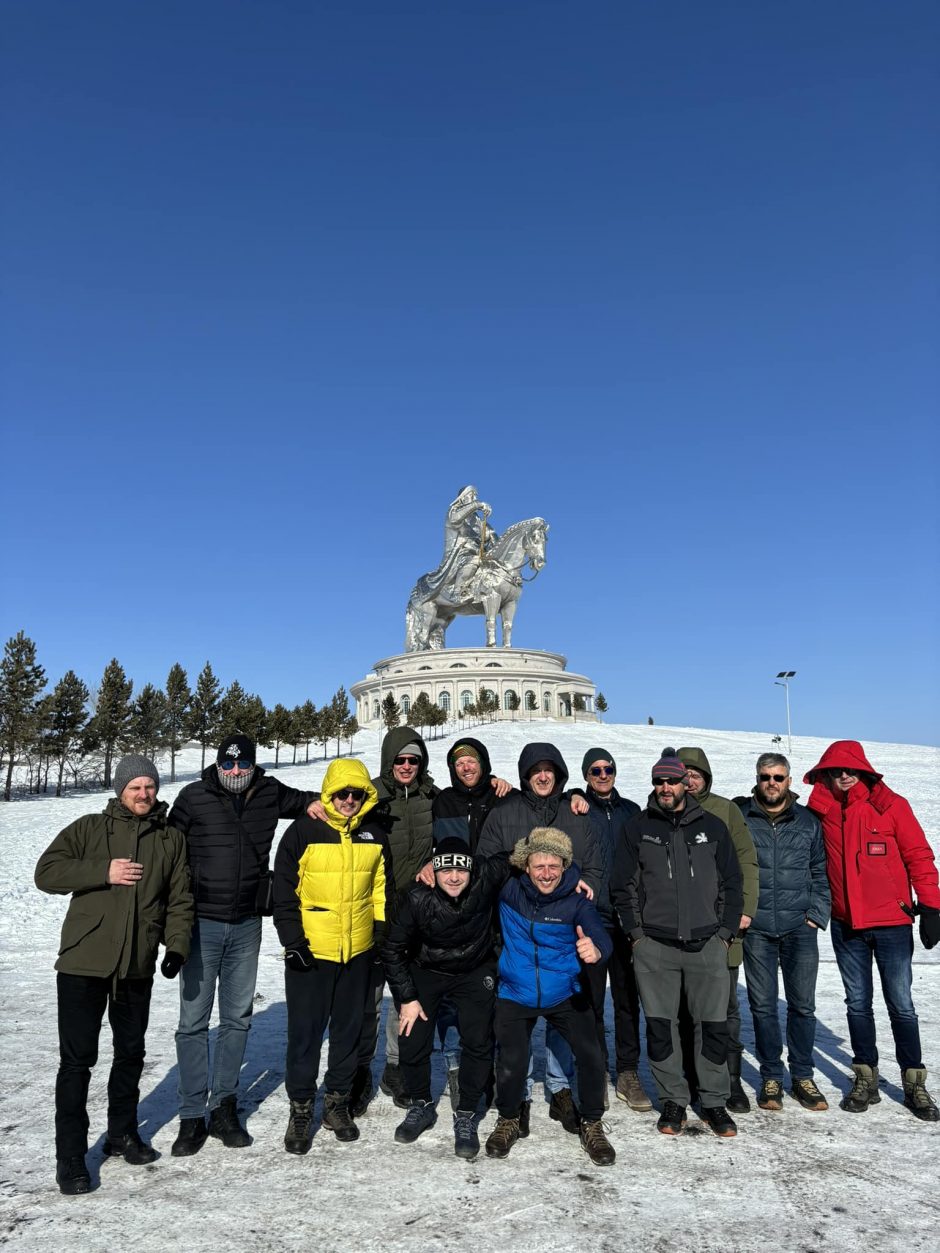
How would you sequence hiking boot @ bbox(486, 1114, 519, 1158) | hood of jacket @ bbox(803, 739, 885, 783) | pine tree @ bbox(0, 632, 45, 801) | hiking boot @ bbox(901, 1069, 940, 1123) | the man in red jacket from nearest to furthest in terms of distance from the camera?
hiking boot @ bbox(486, 1114, 519, 1158) → hiking boot @ bbox(901, 1069, 940, 1123) → the man in red jacket → hood of jacket @ bbox(803, 739, 885, 783) → pine tree @ bbox(0, 632, 45, 801)

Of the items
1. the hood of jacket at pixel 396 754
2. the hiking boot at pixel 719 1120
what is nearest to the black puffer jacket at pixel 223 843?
the hood of jacket at pixel 396 754

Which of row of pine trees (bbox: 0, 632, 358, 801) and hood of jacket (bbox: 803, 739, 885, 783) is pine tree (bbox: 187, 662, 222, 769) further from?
hood of jacket (bbox: 803, 739, 885, 783)

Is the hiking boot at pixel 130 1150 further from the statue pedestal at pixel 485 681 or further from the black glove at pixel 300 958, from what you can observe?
the statue pedestal at pixel 485 681

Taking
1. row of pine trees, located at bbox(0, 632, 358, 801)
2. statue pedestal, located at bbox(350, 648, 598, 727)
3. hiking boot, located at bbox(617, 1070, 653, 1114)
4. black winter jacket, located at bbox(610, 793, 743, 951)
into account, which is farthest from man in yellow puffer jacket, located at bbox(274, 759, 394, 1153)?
statue pedestal, located at bbox(350, 648, 598, 727)

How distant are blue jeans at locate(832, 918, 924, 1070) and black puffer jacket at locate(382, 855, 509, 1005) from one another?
2502mm

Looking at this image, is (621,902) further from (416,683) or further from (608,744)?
(416,683)

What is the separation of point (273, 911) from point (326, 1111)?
1.25 m

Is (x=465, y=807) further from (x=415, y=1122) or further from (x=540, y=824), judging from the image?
(x=415, y=1122)

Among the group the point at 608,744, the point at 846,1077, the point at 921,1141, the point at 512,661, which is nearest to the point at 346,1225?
the point at 921,1141

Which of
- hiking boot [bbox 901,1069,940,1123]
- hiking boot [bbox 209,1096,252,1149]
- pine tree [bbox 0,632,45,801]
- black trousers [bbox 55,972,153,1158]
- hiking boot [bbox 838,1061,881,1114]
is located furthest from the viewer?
pine tree [bbox 0,632,45,801]

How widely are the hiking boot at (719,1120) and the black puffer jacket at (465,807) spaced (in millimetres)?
2145

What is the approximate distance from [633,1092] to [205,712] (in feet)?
135

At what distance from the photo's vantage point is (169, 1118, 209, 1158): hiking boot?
4511 mm

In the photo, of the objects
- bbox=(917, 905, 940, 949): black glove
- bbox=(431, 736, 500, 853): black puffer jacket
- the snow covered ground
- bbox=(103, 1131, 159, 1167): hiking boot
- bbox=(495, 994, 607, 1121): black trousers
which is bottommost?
the snow covered ground
